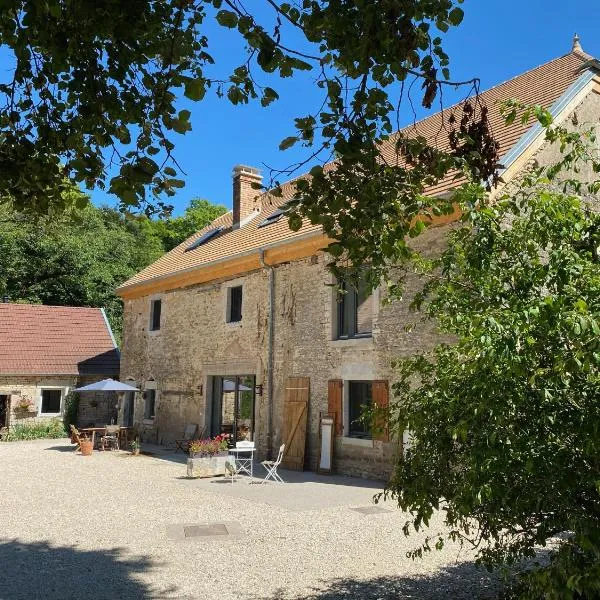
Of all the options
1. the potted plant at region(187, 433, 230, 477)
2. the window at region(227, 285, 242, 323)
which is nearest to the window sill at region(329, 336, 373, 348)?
the potted plant at region(187, 433, 230, 477)

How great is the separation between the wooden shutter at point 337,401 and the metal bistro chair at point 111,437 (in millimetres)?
7495

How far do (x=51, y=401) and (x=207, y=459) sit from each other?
12119mm

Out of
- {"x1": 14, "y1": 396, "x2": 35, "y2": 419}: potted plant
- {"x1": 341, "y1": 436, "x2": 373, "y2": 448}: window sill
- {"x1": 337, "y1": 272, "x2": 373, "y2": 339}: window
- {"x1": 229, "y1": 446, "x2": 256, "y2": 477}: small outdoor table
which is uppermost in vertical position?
{"x1": 337, "y1": 272, "x2": 373, "y2": 339}: window

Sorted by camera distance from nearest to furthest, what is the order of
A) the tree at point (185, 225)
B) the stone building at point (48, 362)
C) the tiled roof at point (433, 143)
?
the tiled roof at point (433, 143), the stone building at point (48, 362), the tree at point (185, 225)

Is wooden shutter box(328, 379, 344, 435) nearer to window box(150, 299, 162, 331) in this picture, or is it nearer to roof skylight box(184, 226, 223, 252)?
window box(150, 299, 162, 331)

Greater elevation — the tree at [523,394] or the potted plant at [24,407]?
the tree at [523,394]

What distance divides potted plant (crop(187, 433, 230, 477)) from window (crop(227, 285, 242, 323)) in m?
3.99

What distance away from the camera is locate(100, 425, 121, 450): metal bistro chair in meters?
16.8

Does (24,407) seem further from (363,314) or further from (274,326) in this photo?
(363,314)

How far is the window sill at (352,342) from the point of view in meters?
11.8

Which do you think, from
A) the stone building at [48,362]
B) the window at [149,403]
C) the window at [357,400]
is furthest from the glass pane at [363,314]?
the stone building at [48,362]

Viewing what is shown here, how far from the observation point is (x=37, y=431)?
20469 mm

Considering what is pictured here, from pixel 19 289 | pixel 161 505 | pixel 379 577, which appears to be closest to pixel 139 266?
pixel 19 289

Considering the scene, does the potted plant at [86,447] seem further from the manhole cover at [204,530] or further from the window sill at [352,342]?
the manhole cover at [204,530]
